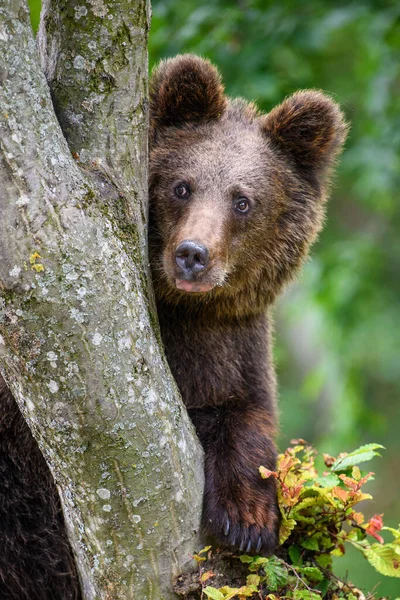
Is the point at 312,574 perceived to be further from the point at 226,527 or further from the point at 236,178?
the point at 236,178

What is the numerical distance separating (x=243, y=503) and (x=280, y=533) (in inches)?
9.0

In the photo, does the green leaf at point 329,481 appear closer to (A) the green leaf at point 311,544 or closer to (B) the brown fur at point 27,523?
(A) the green leaf at point 311,544

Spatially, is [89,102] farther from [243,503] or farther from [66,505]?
[243,503]

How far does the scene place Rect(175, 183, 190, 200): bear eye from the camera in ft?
13.5

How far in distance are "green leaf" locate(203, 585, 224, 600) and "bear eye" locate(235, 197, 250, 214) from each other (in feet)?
6.35

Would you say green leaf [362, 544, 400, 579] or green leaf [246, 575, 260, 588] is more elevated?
green leaf [362, 544, 400, 579]

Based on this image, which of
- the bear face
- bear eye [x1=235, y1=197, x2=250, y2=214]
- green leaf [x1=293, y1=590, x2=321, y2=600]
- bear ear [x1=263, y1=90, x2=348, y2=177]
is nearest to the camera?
green leaf [x1=293, y1=590, x2=321, y2=600]

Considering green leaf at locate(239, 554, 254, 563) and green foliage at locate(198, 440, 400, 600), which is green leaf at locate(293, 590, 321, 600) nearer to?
green foliage at locate(198, 440, 400, 600)

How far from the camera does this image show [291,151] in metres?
4.54

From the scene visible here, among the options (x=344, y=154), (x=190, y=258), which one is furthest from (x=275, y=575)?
(x=344, y=154)

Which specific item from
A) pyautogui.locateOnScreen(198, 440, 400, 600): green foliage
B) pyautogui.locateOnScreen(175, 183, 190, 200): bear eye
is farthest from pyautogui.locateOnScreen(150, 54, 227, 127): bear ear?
pyautogui.locateOnScreen(198, 440, 400, 600): green foliage

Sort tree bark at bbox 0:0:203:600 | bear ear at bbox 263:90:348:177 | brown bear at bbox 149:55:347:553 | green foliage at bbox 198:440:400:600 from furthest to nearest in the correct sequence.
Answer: bear ear at bbox 263:90:348:177, brown bear at bbox 149:55:347:553, green foliage at bbox 198:440:400:600, tree bark at bbox 0:0:203:600

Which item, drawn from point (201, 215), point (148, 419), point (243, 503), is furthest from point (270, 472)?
point (201, 215)

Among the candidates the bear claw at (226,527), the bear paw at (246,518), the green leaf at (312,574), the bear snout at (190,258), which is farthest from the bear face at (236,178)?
the green leaf at (312,574)
